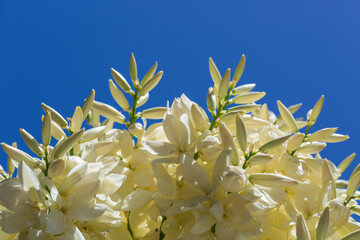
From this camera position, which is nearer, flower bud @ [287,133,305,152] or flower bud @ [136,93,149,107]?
flower bud @ [287,133,305,152]

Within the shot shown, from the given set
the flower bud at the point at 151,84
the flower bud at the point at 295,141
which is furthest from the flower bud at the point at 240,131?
the flower bud at the point at 151,84

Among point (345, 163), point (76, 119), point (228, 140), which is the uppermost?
point (76, 119)

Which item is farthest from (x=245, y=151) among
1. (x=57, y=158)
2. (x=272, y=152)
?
(x=57, y=158)

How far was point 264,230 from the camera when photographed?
0.70 m

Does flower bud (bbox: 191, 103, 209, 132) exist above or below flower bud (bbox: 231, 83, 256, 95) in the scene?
below

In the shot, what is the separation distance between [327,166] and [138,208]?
309mm

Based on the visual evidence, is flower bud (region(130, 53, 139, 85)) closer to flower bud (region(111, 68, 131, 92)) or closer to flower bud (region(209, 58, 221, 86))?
flower bud (region(111, 68, 131, 92))

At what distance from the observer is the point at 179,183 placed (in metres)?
0.71

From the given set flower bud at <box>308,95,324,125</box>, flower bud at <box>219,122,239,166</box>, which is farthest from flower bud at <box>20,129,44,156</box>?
flower bud at <box>308,95,324,125</box>

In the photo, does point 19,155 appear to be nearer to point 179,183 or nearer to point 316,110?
point 179,183

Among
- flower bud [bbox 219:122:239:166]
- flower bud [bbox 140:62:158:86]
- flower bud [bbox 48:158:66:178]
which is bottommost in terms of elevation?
flower bud [bbox 219:122:239:166]

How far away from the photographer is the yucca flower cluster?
0.62 meters

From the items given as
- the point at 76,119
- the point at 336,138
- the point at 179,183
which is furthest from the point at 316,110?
the point at 76,119

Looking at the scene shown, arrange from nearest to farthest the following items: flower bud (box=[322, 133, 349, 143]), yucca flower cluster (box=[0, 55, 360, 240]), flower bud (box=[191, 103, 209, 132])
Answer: yucca flower cluster (box=[0, 55, 360, 240])
flower bud (box=[191, 103, 209, 132])
flower bud (box=[322, 133, 349, 143])
